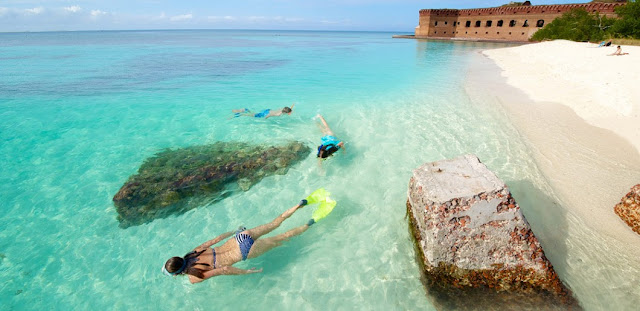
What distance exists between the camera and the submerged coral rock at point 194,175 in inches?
243

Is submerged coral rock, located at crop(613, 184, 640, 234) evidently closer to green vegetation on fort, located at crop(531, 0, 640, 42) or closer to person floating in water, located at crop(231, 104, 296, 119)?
person floating in water, located at crop(231, 104, 296, 119)

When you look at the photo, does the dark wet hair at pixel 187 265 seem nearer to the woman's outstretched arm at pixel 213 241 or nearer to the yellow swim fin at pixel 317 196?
the woman's outstretched arm at pixel 213 241

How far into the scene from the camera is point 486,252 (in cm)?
371

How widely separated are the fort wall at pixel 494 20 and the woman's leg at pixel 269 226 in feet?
183

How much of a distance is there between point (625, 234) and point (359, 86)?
12936mm

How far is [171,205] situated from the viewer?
6.19m

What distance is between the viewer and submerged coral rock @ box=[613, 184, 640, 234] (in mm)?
4469

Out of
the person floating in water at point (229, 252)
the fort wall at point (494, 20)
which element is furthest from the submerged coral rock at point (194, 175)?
the fort wall at point (494, 20)

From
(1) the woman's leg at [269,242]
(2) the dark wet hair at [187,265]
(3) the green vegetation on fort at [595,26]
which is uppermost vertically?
(3) the green vegetation on fort at [595,26]

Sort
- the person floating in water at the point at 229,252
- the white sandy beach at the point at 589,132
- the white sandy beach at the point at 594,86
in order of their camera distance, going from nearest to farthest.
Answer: the person floating in water at the point at 229,252
the white sandy beach at the point at 589,132
the white sandy beach at the point at 594,86

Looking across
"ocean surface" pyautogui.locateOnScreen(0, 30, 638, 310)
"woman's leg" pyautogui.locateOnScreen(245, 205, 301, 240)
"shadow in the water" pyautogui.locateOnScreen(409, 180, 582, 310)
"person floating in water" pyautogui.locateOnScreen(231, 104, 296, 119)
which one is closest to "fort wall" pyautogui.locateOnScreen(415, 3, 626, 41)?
"ocean surface" pyautogui.locateOnScreen(0, 30, 638, 310)

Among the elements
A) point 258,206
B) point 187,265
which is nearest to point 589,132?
point 258,206

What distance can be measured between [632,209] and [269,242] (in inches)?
241

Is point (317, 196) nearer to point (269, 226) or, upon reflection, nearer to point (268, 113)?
point (269, 226)
